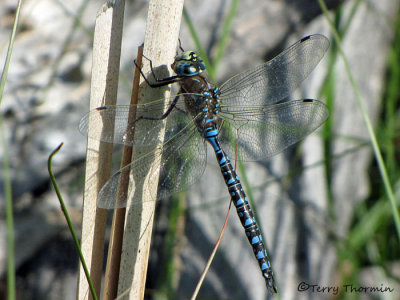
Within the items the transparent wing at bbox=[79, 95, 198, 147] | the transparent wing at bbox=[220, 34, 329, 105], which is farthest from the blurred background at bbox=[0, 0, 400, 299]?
the transparent wing at bbox=[79, 95, 198, 147]

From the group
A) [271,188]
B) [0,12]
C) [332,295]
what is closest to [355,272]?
[332,295]

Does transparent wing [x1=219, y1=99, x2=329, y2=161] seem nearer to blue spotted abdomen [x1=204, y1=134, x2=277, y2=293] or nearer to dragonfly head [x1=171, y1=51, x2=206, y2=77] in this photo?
blue spotted abdomen [x1=204, y1=134, x2=277, y2=293]

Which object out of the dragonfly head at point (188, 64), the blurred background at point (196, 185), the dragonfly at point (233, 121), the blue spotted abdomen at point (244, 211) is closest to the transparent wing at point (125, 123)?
the dragonfly at point (233, 121)

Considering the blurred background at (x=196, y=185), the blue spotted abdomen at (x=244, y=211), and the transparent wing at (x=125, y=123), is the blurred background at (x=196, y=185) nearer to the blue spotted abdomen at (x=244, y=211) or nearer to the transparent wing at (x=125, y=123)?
the blue spotted abdomen at (x=244, y=211)

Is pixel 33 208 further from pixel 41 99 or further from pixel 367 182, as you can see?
pixel 367 182

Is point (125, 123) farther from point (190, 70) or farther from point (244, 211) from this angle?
point (244, 211)

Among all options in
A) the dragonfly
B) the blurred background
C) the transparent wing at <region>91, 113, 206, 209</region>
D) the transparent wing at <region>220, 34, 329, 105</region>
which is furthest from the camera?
the blurred background

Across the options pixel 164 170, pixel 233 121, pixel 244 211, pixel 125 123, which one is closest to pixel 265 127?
pixel 233 121
